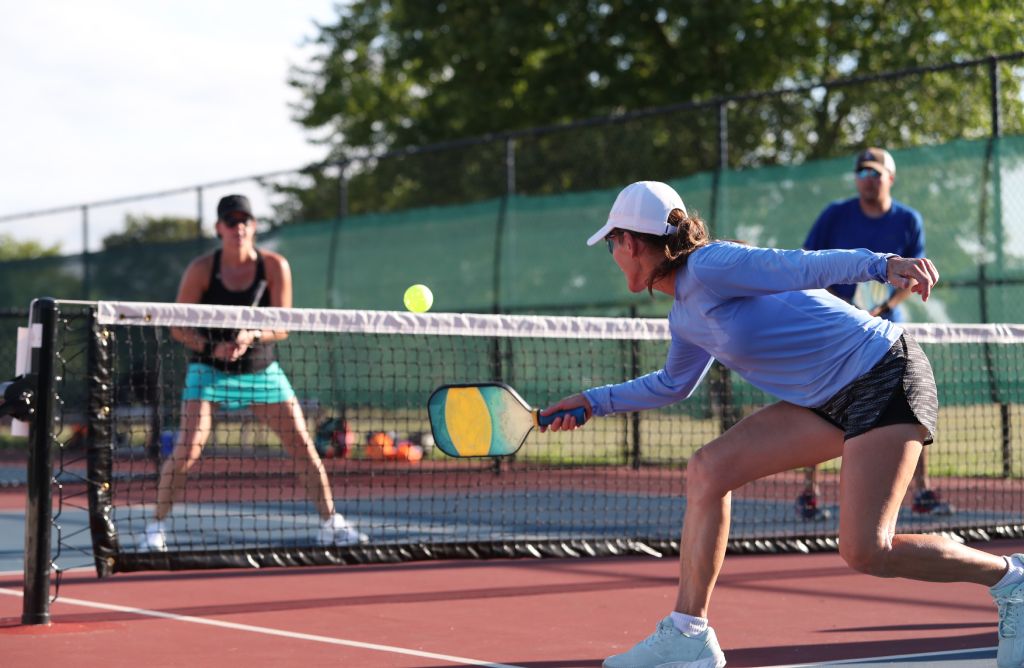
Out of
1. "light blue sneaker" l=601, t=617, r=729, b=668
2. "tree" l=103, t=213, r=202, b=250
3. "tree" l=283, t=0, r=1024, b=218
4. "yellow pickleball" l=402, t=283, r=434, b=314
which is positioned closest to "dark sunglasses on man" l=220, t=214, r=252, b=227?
"yellow pickleball" l=402, t=283, r=434, b=314

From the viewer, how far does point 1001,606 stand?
13.2 ft

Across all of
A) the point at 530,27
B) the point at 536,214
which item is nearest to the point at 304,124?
the point at 530,27

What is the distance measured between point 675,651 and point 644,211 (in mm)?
1222

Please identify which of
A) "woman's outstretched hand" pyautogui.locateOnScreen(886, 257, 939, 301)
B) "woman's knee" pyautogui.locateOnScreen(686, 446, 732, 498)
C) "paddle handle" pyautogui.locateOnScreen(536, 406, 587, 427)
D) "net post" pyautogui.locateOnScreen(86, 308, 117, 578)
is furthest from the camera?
"net post" pyautogui.locateOnScreen(86, 308, 117, 578)

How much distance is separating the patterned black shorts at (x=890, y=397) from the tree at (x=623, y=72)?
1430cm

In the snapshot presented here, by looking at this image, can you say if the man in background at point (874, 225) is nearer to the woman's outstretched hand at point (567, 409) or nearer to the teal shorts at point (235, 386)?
the teal shorts at point (235, 386)

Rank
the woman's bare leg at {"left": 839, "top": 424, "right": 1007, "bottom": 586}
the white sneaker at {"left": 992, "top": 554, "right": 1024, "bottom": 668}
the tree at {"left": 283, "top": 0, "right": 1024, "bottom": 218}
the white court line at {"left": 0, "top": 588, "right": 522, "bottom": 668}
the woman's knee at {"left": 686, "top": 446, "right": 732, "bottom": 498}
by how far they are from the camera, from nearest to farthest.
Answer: the woman's bare leg at {"left": 839, "top": 424, "right": 1007, "bottom": 586}, the white sneaker at {"left": 992, "top": 554, "right": 1024, "bottom": 668}, the woman's knee at {"left": 686, "top": 446, "right": 732, "bottom": 498}, the white court line at {"left": 0, "top": 588, "right": 522, "bottom": 668}, the tree at {"left": 283, "top": 0, "right": 1024, "bottom": 218}

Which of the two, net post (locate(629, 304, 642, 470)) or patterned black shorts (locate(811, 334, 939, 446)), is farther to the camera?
net post (locate(629, 304, 642, 470))

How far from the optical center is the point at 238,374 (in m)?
6.87

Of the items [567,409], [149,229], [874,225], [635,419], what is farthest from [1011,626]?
[149,229]

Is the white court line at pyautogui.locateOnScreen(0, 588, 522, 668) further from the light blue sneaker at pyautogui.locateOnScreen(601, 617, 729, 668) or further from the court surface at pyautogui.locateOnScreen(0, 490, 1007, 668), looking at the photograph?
the light blue sneaker at pyautogui.locateOnScreen(601, 617, 729, 668)

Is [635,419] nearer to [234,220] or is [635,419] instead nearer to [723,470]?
[234,220]

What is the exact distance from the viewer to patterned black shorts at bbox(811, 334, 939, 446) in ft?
12.7

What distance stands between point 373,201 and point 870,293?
69.9 feet
